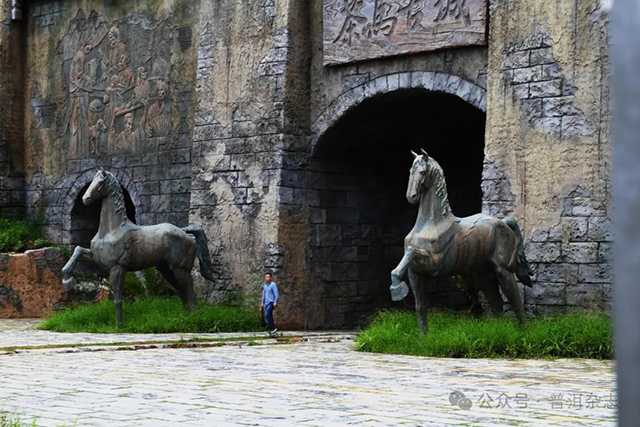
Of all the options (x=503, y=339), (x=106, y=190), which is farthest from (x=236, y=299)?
(x=503, y=339)

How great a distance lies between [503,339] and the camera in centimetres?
939

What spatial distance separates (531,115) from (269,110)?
4.08 metres

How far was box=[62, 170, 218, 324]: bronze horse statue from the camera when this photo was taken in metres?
13.1

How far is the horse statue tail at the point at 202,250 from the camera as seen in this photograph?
1409cm

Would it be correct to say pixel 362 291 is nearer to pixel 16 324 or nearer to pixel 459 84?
pixel 459 84

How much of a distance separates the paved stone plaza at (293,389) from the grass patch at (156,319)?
2.95m

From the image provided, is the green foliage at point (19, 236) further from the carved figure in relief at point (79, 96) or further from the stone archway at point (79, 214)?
the carved figure in relief at point (79, 96)

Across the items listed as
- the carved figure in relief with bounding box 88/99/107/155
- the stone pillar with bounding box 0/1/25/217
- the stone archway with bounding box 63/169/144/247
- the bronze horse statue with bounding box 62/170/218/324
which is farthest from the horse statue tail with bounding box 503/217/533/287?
the stone pillar with bounding box 0/1/25/217

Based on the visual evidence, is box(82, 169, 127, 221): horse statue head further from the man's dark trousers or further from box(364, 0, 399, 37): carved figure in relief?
box(364, 0, 399, 37): carved figure in relief

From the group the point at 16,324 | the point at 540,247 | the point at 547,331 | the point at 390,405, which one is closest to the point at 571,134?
the point at 540,247

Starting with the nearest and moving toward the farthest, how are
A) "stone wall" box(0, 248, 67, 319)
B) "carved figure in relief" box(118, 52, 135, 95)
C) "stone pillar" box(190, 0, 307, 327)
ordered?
"stone pillar" box(190, 0, 307, 327) < "stone wall" box(0, 248, 67, 319) < "carved figure in relief" box(118, 52, 135, 95)

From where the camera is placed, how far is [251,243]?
47.9ft

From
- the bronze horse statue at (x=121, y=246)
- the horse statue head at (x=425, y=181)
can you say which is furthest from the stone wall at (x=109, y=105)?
the horse statue head at (x=425, y=181)

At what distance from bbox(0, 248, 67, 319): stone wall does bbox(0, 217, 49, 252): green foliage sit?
2.30ft
